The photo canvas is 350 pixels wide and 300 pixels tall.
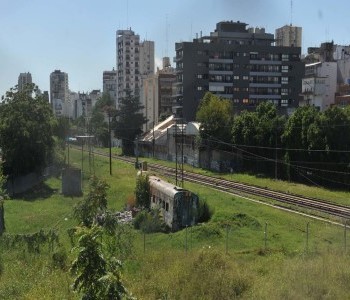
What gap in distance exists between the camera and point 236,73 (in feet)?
286

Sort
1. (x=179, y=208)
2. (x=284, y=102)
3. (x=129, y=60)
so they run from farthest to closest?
(x=129, y=60)
(x=284, y=102)
(x=179, y=208)

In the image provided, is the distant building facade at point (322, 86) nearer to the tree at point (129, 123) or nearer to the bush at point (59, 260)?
the tree at point (129, 123)

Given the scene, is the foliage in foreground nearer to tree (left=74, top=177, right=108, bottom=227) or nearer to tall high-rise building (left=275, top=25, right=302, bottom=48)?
tree (left=74, top=177, right=108, bottom=227)

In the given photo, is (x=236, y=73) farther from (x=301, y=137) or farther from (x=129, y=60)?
(x=129, y=60)

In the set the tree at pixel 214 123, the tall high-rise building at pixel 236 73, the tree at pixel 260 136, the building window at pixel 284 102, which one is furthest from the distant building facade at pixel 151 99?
the tree at pixel 260 136

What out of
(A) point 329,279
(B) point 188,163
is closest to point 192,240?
(A) point 329,279

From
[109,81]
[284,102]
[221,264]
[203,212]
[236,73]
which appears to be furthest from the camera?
[109,81]

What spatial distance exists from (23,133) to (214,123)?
23416mm

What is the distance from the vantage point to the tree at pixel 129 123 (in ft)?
274

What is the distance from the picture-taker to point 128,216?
3020 cm

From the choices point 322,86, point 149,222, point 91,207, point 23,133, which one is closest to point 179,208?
point 149,222

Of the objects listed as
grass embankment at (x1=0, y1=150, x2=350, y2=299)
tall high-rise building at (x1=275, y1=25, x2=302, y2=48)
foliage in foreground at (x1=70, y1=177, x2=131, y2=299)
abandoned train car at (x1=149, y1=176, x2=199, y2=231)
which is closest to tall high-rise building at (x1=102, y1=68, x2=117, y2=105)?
tall high-rise building at (x1=275, y1=25, x2=302, y2=48)

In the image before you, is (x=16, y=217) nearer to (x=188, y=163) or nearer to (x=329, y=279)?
(x=329, y=279)

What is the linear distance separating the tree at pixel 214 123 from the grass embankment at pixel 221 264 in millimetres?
30040
